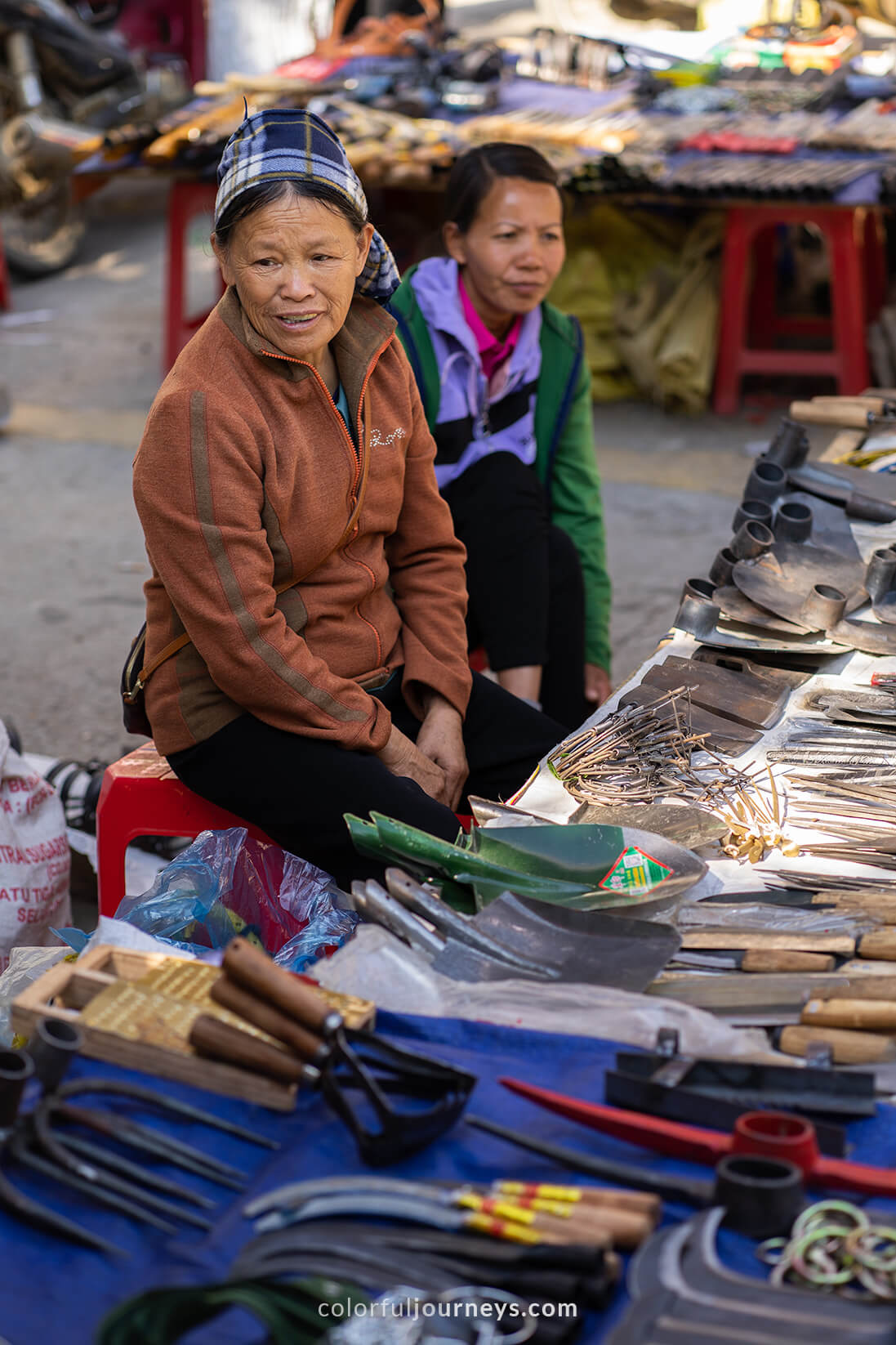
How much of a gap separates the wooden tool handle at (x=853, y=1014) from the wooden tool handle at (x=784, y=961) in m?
0.11

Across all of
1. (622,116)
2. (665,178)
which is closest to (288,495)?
(665,178)

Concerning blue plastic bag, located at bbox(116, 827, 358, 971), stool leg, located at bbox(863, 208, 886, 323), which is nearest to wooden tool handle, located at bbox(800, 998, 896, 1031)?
blue plastic bag, located at bbox(116, 827, 358, 971)

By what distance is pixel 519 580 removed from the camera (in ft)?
9.93

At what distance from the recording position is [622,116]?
→ 6898 millimetres

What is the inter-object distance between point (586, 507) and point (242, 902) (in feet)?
4.79

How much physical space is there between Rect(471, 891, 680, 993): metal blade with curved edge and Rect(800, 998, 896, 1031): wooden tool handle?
0.57 feet

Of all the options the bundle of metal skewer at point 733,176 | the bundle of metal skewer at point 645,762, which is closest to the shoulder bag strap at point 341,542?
the bundle of metal skewer at point 645,762

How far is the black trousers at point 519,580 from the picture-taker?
3010mm

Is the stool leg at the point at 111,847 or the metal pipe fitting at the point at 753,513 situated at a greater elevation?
the metal pipe fitting at the point at 753,513

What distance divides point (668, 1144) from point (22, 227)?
28.8ft

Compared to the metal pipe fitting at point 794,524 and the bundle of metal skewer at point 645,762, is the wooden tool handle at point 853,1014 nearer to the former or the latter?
the bundle of metal skewer at point 645,762

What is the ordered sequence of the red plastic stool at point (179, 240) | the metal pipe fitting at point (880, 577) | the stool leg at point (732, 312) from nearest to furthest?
1. the metal pipe fitting at point (880, 577)
2. the stool leg at point (732, 312)
3. the red plastic stool at point (179, 240)

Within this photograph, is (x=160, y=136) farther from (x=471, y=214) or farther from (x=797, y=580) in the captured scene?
(x=797, y=580)

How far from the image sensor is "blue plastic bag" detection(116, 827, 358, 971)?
2096 mm
